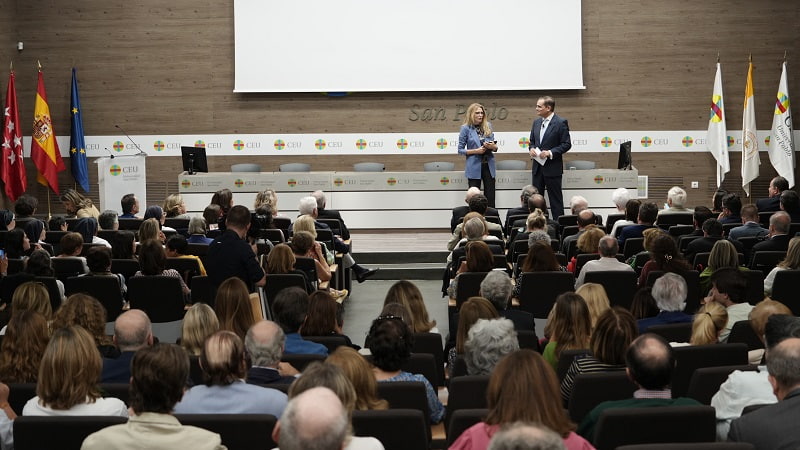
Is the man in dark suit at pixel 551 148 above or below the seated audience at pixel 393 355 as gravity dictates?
above

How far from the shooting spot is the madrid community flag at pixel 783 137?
14.0 meters

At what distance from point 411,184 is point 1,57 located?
6.76 metres

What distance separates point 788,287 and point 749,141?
331 inches

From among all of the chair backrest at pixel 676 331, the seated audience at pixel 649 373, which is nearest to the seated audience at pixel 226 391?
the seated audience at pixel 649 373

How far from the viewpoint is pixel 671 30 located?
14.3m

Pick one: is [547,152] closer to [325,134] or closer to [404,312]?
[325,134]

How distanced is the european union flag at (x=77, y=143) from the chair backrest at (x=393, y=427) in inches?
486

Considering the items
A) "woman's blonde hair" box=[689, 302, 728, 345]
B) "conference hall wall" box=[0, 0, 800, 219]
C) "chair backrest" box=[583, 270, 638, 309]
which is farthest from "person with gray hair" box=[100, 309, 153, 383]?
"conference hall wall" box=[0, 0, 800, 219]

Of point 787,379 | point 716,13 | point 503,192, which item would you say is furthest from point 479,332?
point 716,13

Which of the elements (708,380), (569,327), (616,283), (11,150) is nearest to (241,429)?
(708,380)

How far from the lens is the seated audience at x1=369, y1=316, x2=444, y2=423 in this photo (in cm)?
392

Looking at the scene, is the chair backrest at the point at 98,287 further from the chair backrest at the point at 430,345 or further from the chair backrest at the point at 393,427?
the chair backrest at the point at 393,427

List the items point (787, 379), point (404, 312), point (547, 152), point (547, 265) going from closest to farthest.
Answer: point (787, 379), point (404, 312), point (547, 265), point (547, 152)

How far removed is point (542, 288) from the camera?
6.57 metres
